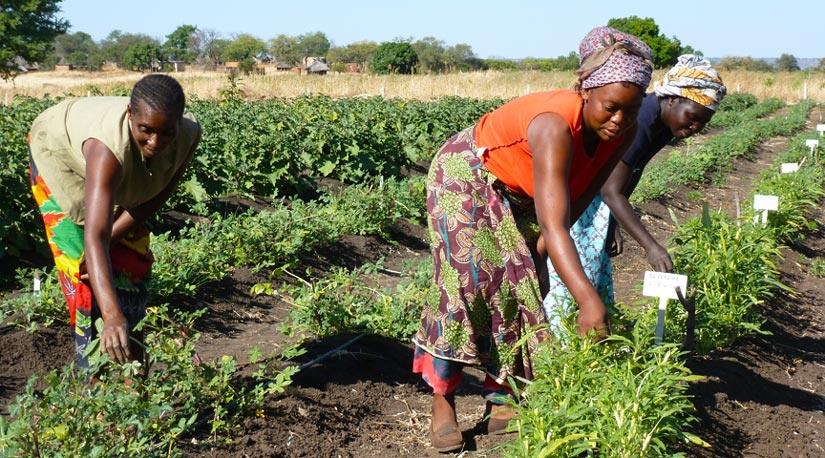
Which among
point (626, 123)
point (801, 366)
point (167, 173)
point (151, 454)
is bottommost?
point (801, 366)

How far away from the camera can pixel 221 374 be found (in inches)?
117

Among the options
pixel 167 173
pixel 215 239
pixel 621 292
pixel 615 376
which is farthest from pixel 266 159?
pixel 615 376

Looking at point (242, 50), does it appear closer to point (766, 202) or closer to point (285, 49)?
point (285, 49)

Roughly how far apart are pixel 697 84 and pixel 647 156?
355mm

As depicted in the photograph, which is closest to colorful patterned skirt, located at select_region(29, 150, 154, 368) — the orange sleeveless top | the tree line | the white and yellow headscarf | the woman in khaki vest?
the woman in khaki vest

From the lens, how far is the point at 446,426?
3.07 metres

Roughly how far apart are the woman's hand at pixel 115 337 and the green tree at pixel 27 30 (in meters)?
35.6

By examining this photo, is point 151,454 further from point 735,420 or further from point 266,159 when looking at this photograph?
point 266,159

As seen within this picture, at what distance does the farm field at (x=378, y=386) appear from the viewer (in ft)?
10.3

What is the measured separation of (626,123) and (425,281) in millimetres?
2075

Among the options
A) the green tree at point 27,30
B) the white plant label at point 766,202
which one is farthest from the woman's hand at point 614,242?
the green tree at point 27,30

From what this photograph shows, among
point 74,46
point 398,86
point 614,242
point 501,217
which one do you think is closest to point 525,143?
point 501,217

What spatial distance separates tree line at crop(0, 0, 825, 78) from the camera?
35750 mm

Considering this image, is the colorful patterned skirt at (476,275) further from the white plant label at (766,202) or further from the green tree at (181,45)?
the green tree at (181,45)
